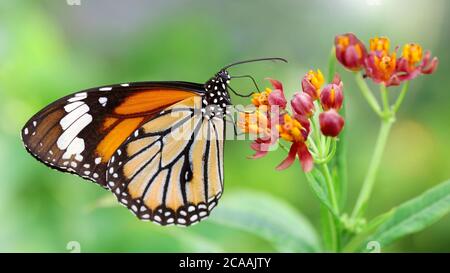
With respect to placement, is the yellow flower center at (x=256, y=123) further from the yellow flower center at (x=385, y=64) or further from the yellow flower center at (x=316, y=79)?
the yellow flower center at (x=385, y=64)

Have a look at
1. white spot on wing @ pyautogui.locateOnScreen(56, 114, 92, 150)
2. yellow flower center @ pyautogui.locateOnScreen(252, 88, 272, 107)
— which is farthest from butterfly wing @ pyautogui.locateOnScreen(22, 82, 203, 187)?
yellow flower center @ pyautogui.locateOnScreen(252, 88, 272, 107)

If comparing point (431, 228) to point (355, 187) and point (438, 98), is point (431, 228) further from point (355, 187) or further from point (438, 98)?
point (438, 98)

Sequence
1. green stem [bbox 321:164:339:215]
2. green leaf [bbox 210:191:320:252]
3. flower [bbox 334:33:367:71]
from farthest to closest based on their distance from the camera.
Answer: green leaf [bbox 210:191:320:252] < flower [bbox 334:33:367:71] < green stem [bbox 321:164:339:215]

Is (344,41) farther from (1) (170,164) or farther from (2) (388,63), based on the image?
(1) (170,164)

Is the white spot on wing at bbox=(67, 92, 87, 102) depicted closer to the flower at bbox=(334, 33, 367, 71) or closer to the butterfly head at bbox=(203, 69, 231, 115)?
the butterfly head at bbox=(203, 69, 231, 115)

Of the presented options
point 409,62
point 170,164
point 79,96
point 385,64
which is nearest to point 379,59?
point 385,64

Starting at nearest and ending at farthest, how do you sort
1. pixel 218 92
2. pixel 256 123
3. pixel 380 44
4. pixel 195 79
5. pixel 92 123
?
pixel 256 123 → pixel 380 44 → pixel 92 123 → pixel 218 92 → pixel 195 79

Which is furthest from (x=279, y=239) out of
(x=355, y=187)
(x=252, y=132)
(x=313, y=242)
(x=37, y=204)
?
(x=37, y=204)
